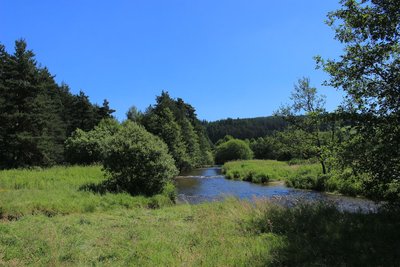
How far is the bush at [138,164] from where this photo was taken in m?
19.5

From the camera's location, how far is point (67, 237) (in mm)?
8758

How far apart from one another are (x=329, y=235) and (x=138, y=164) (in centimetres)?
1315

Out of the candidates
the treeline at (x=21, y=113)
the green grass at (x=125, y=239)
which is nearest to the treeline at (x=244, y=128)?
the treeline at (x=21, y=113)

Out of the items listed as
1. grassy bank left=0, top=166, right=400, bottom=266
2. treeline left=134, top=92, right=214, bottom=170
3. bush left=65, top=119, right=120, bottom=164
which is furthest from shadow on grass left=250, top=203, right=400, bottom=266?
treeline left=134, top=92, right=214, bottom=170

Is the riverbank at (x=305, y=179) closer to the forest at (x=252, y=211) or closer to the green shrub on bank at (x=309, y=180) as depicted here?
the green shrub on bank at (x=309, y=180)

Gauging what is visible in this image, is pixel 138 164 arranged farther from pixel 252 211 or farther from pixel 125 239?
pixel 125 239

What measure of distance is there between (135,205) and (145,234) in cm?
856

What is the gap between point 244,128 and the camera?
174500mm

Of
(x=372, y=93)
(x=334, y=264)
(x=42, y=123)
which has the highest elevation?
(x=42, y=123)

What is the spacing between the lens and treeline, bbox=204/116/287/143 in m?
Answer: 169

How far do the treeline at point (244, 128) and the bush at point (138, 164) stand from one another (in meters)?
146

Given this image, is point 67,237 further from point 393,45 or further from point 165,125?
point 165,125

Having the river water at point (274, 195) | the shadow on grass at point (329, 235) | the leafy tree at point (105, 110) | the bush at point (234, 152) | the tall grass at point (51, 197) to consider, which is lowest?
the river water at point (274, 195)

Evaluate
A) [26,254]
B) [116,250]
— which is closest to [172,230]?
[116,250]
